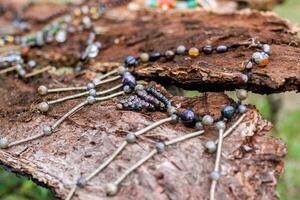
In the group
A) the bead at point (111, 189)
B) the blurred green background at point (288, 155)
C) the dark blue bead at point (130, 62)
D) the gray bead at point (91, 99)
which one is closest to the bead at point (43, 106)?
the gray bead at point (91, 99)

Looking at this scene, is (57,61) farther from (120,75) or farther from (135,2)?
(135,2)

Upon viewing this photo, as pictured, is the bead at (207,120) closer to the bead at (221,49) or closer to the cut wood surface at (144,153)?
the cut wood surface at (144,153)

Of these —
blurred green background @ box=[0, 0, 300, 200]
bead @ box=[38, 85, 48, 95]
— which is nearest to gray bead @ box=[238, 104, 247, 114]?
bead @ box=[38, 85, 48, 95]

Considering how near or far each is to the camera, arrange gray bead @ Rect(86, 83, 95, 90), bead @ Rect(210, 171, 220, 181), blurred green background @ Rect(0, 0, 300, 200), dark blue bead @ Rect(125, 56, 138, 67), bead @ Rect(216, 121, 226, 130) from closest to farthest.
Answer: bead @ Rect(210, 171, 220, 181), bead @ Rect(216, 121, 226, 130), gray bead @ Rect(86, 83, 95, 90), dark blue bead @ Rect(125, 56, 138, 67), blurred green background @ Rect(0, 0, 300, 200)

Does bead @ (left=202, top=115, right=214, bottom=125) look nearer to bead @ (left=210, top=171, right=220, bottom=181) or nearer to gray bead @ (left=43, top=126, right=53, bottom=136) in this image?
bead @ (left=210, top=171, right=220, bottom=181)

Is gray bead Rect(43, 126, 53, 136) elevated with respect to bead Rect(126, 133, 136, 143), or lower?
lower

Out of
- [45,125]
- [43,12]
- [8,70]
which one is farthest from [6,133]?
[43,12]
